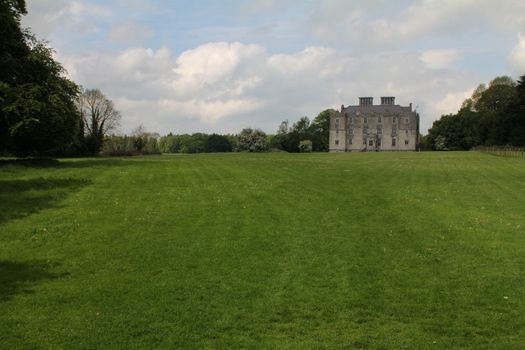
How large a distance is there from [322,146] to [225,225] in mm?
140625

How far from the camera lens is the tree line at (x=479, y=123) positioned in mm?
105062

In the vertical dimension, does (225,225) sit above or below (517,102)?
below

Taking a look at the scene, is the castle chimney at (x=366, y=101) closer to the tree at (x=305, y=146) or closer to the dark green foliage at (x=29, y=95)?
the tree at (x=305, y=146)

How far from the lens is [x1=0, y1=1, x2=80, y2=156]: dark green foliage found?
103 feet

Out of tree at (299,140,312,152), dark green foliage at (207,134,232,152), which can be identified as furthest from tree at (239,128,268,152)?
dark green foliage at (207,134,232,152)

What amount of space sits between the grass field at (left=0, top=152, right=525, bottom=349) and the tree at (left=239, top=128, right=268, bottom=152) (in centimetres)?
9671

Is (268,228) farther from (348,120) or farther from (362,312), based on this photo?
(348,120)

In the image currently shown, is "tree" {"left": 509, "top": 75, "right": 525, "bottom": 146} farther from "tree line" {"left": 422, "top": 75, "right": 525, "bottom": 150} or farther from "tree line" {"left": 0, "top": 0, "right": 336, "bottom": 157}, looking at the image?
"tree line" {"left": 0, "top": 0, "right": 336, "bottom": 157}

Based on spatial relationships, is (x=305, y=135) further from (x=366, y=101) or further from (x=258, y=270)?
(x=258, y=270)

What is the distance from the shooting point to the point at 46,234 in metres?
15.6

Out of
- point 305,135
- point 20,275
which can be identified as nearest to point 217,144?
point 305,135

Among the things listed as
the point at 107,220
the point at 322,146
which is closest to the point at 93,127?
the point at 322,146

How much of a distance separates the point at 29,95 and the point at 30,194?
12.9 meters

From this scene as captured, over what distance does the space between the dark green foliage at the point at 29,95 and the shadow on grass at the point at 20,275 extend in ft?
64.9
